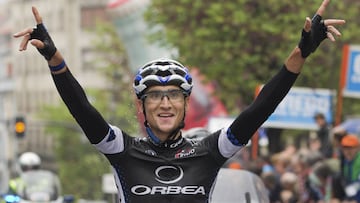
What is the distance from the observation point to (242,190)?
1031cm

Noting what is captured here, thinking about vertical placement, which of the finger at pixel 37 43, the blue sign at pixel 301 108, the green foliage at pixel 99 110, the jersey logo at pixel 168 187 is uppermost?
the finger at pixel 37 43

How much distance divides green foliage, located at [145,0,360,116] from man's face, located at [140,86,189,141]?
69.1 ft

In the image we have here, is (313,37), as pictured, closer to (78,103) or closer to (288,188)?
(78,103)

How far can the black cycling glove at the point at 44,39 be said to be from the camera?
20.9 ft

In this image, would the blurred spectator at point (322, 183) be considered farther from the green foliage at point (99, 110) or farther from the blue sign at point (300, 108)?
the green foliage at point (99, 110)

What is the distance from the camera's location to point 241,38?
93.4ft

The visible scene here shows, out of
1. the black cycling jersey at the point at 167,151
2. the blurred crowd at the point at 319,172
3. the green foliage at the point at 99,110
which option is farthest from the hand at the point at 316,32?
the green foliage at the point at 99,110

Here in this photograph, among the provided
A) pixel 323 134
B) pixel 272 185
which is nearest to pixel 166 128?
pixel 272 185

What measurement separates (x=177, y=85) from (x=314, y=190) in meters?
9.73

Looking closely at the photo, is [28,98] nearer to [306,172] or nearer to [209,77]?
[209,77]

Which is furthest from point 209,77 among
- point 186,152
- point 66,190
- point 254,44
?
point 66,190

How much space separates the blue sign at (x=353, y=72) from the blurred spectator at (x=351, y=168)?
7553 mm

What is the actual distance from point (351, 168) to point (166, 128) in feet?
25.9

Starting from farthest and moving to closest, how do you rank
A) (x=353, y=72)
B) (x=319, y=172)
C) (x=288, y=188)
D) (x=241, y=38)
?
(x=241, y=38)
(x=353, y=72)
(x=288, y=188)
(x=319, y=172)
